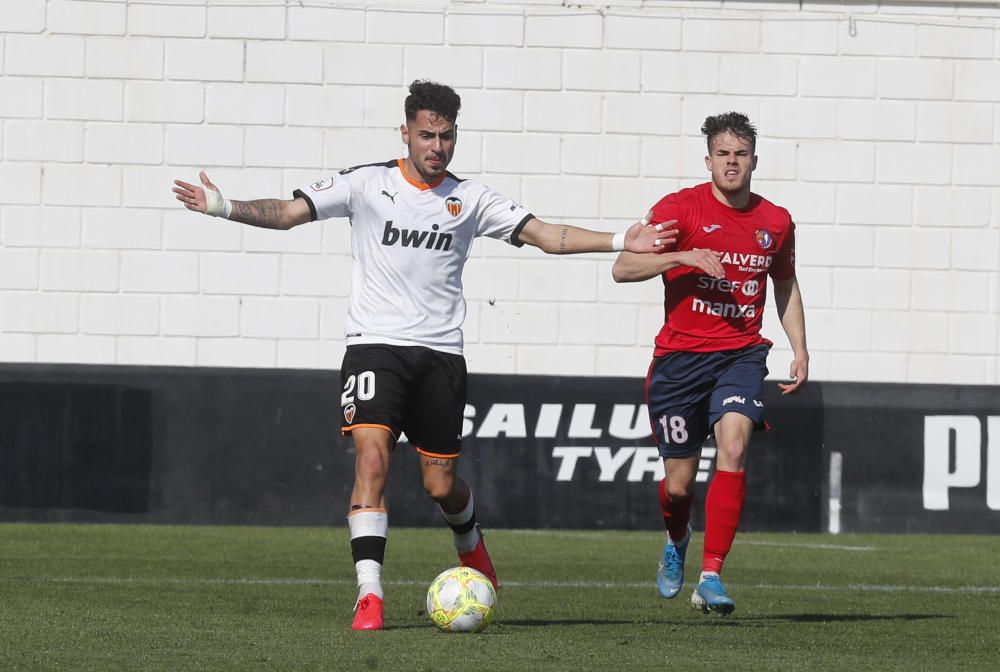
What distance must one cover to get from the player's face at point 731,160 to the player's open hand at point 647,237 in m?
0.48

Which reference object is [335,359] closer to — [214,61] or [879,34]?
[214,61]

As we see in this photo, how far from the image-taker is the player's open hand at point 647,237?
7.34 metres

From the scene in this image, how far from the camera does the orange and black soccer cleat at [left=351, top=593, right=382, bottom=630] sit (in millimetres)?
6586

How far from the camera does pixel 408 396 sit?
7254 millimetres

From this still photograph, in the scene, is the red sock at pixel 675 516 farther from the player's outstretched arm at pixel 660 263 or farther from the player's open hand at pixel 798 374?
the player's outstretched arm at pixel 660 263

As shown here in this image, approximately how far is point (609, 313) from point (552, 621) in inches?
247

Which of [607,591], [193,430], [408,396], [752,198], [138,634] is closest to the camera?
[138,634]

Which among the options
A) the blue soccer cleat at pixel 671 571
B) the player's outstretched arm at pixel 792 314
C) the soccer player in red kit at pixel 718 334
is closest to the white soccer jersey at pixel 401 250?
the soccer player in red kit at pixel 718 334

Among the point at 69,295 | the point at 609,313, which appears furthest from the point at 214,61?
the point at 609,313

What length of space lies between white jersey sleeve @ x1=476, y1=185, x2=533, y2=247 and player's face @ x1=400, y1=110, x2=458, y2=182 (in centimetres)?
27

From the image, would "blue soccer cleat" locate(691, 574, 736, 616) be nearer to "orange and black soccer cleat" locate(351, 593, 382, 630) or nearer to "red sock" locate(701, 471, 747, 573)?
"red sock" locate(701, 471, 747, 573)

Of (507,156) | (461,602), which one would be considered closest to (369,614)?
(461,602)

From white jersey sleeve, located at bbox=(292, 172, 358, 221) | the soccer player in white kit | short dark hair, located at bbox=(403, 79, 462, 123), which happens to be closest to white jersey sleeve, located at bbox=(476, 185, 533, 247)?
the soccer player in white kit

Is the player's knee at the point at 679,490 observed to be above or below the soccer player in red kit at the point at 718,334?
below
